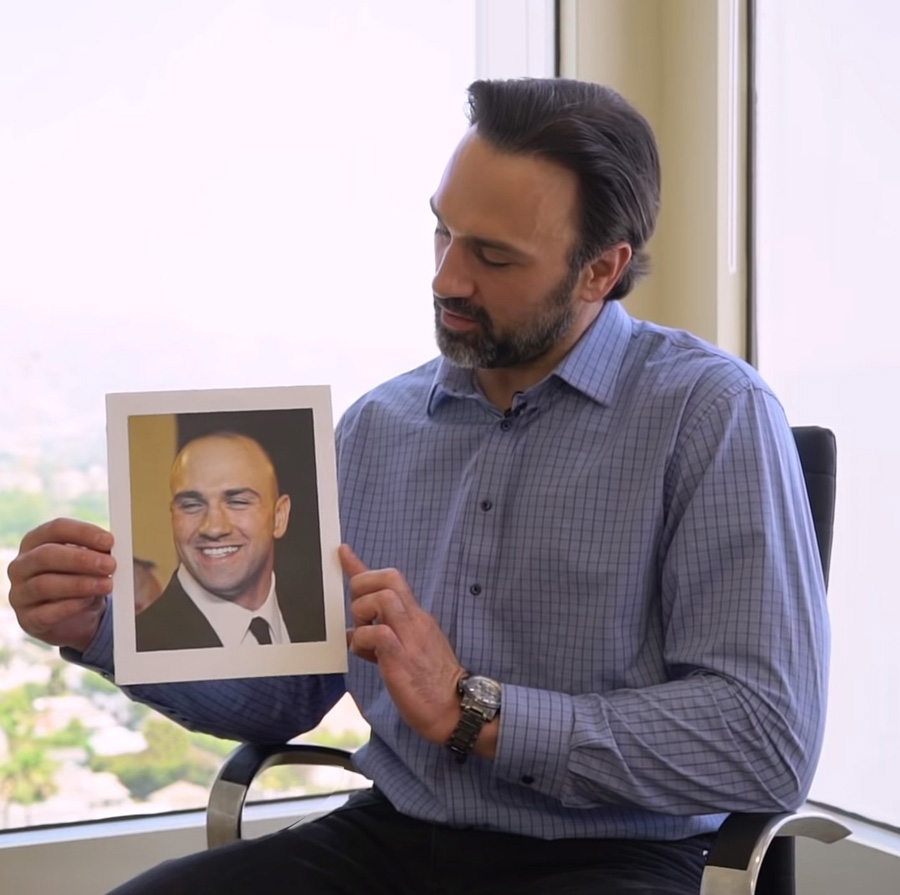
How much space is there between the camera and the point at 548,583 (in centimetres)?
159

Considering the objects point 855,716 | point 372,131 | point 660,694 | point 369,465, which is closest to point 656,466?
point 660,694

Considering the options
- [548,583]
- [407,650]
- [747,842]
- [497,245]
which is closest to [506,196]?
[497,245]

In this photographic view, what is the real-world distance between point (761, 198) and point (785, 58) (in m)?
0.26

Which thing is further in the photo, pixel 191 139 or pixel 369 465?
pixel 191 139

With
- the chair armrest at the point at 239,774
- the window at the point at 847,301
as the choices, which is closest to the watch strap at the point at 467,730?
the chair armrest at the point at 239,774

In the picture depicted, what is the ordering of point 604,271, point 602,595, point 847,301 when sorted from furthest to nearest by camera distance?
1. point 847,301
2. point 604,271
3. point 602,595

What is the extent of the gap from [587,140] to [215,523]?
70cm

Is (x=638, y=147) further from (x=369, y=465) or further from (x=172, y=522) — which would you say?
(x=172, y=522)

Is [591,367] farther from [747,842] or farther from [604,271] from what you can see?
[747,842]

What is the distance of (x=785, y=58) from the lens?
2.35 m

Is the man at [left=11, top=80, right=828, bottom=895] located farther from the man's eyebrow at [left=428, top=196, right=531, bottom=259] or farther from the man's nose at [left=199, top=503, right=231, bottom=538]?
the man's nose at [left=199, top=503, right=231, bottom=538]

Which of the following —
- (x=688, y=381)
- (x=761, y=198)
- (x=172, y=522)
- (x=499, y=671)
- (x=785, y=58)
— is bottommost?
(x=499, y=671)

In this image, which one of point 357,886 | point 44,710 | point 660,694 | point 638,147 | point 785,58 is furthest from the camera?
point 785,58

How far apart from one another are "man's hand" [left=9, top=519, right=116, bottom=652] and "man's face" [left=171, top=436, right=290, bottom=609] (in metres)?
0.09
